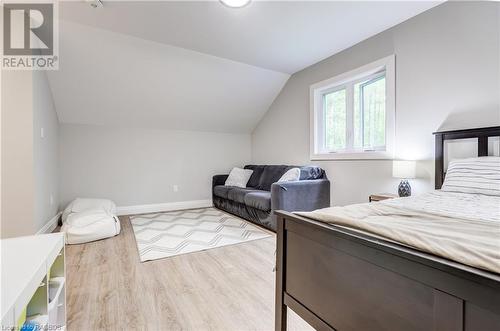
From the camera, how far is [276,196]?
9.82 ft

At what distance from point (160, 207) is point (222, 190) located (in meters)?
1.27

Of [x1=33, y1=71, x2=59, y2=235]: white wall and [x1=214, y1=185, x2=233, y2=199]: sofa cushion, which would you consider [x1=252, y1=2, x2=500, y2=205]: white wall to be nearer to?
[x1=214, y1=185, x2=233, y2=199]: sofa cushion

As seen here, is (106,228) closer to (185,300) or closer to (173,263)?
(173,263)

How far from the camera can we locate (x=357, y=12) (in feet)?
7.96

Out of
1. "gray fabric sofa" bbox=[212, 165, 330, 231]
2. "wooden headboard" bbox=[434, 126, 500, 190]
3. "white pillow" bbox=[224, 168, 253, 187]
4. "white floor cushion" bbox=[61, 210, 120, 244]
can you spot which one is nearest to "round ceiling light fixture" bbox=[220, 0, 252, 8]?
"gray fabric sofa" bbox=[212, 165, 330, 231]

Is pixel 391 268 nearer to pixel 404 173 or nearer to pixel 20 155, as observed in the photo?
pixel 404 173

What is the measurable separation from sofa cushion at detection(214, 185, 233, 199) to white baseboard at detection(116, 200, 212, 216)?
1.49ft


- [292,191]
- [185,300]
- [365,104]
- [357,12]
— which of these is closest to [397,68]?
[365,104]

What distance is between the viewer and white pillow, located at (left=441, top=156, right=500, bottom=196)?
1.74 meters

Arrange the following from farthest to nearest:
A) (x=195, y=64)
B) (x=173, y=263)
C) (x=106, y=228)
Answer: (x=195, y=64) → (x=106, y=228) → (x=173, y=263)

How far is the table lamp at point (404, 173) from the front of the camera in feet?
7.77

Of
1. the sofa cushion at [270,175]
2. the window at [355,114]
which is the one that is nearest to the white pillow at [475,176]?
the window at [355,114]

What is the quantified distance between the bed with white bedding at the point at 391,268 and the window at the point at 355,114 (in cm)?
168

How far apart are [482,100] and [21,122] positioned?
4.43 metres
